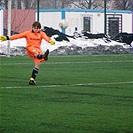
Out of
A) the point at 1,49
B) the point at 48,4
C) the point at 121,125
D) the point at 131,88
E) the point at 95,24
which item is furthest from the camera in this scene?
the point at 48,4

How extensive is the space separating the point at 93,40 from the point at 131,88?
75.8ft

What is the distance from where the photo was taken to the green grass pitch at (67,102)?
11633 millimetres

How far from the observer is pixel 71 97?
16.1 meters

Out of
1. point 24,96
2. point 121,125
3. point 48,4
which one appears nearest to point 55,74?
point 24,96

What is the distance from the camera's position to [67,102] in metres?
15.1

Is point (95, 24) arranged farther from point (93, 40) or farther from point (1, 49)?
point (1, 49)

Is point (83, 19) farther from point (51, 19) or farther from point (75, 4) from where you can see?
point (75, 4)

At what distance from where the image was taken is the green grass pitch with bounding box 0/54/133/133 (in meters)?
11.6

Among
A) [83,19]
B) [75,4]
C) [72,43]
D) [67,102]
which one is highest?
[67,102]

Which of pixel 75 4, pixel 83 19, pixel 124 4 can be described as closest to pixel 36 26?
pixel 83 19

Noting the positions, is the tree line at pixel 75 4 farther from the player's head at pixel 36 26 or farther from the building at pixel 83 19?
the player's head at pixel 36 26

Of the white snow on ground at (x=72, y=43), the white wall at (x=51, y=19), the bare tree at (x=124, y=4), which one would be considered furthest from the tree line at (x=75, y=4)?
the white snow on ground at (x=72, y=43)

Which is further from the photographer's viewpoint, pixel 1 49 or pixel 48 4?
pixel 48 4

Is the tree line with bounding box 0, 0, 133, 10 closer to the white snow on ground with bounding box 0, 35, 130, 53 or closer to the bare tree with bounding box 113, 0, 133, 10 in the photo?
the bare tree with bounding box 113, 0, 133, 10
